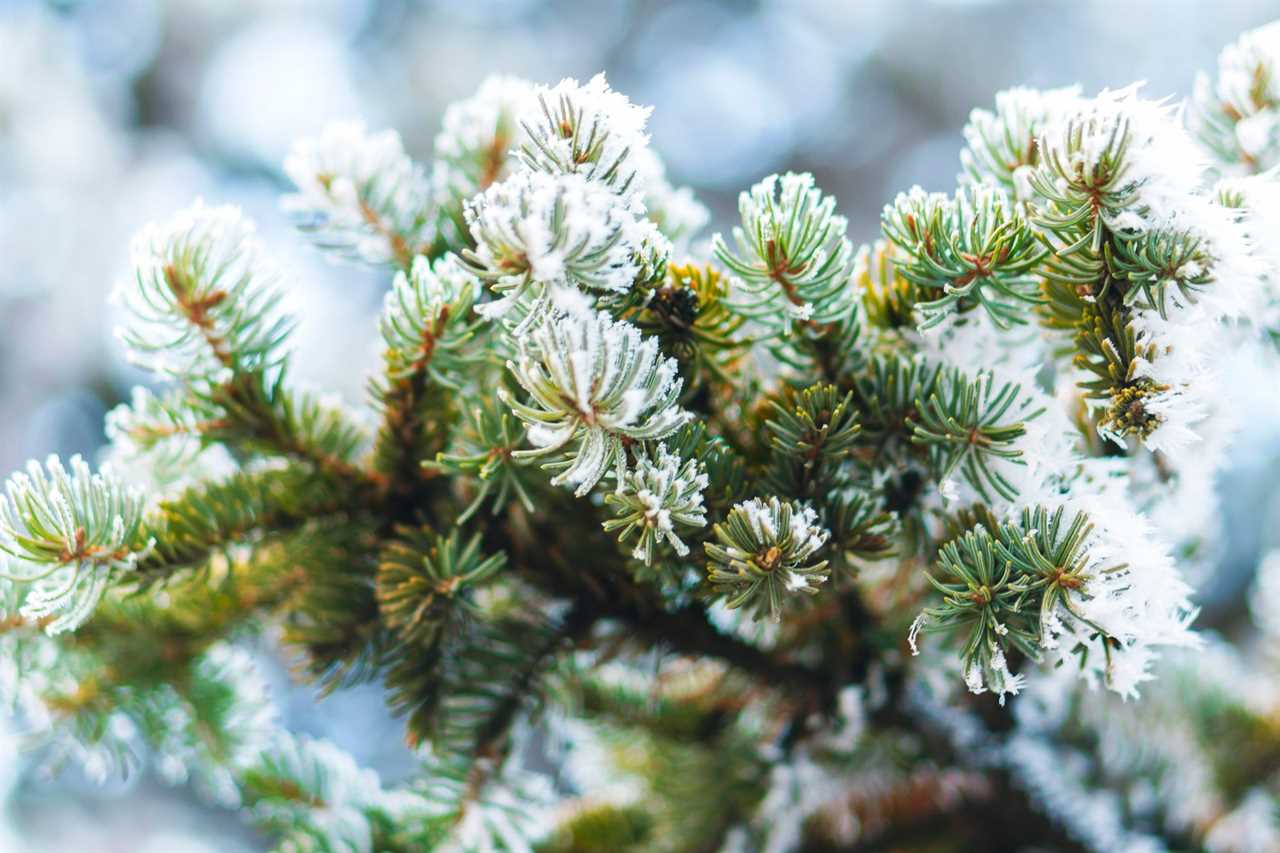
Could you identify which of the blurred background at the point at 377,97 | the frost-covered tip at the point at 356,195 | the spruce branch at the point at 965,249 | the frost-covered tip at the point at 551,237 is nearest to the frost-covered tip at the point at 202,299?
the frost-covered tip at the point at 356,195

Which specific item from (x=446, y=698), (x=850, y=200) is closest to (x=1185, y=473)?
(x=446, y=698)

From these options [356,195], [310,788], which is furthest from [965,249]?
[310,788]

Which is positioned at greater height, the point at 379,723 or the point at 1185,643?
the point at 1185,643

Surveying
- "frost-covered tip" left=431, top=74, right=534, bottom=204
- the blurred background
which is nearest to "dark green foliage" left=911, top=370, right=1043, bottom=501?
"frost-covered tip" left=431, top=74, right=534, bottom=204

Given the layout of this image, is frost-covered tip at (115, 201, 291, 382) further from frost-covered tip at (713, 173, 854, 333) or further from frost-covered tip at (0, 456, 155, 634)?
frost-covered tip at (713, 173, 854, 333)

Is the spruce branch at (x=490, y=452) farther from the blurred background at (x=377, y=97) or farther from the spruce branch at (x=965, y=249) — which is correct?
the blurred background at (x=377, y=97)

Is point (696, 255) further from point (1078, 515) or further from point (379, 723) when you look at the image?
point (379, 723)

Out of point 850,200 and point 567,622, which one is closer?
point 567,622
